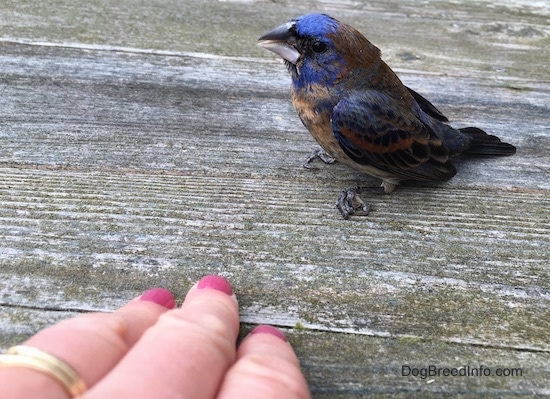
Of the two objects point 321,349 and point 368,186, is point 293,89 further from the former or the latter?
point 321,349

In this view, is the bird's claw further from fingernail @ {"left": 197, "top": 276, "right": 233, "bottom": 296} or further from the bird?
fingernail @ {"left": 197, "top": 276, "right": 233, "bottom": 296}

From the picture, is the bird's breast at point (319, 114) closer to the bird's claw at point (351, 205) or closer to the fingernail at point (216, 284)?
the bird's claw at point (351, 205)

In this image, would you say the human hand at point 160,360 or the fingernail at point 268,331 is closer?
the human hand at point 160,360

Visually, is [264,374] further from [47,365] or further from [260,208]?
[260,208]

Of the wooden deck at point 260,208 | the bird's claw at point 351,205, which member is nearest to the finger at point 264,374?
the wooden deck at point 260,208

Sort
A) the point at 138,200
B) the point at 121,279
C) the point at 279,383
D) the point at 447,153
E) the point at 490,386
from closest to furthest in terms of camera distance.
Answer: the point at 279,383 → the point at 490,386 → the point at 121,279 → the point at 138,200 → the point at 447,153

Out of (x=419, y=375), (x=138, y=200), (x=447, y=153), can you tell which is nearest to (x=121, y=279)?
(x=138, y=200)
